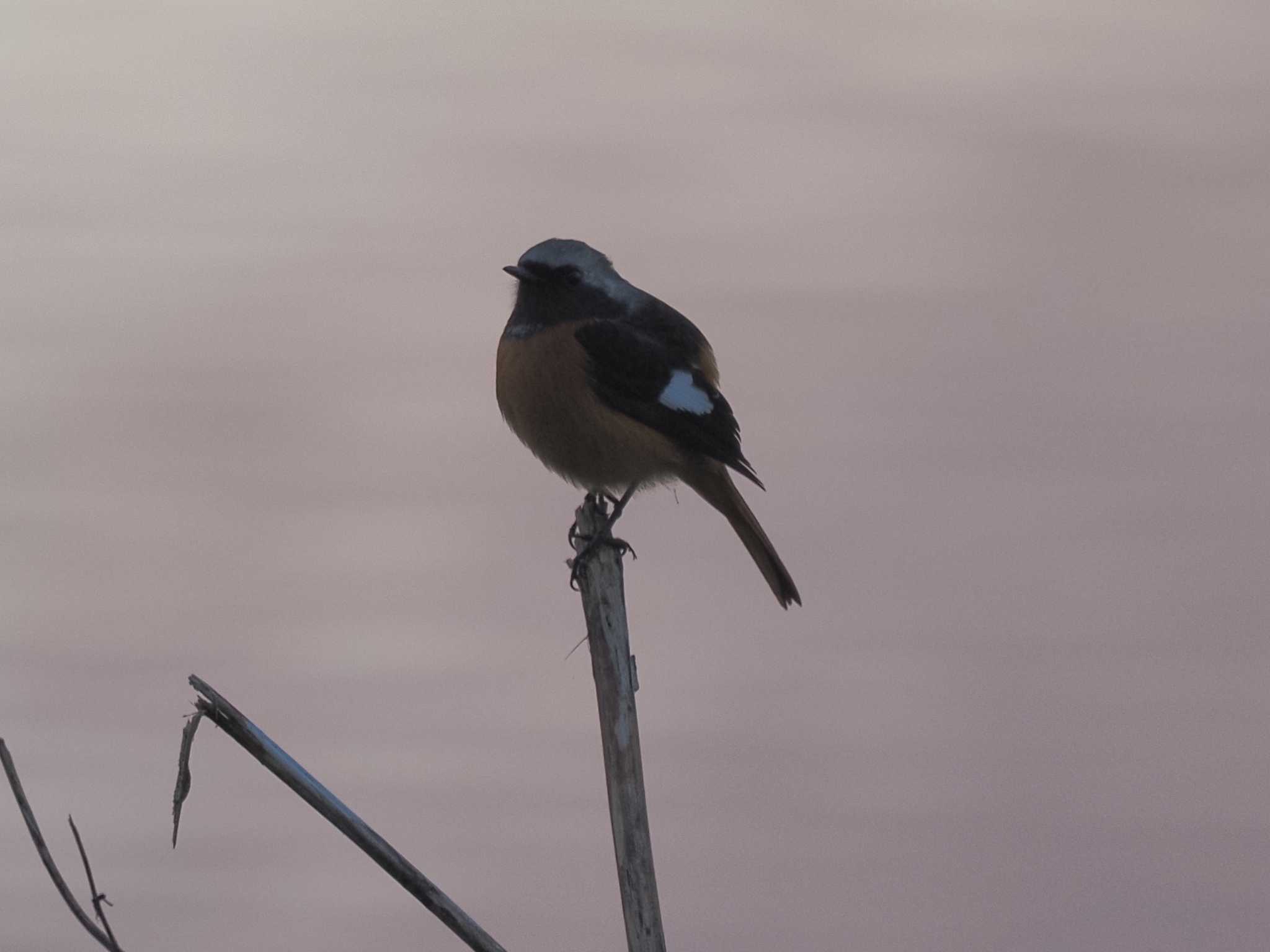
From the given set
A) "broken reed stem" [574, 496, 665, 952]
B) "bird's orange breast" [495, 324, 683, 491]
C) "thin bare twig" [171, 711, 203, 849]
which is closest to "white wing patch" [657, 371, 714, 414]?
"bird's orange breast" [495, 324, 683, 491]

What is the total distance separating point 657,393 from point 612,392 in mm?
218

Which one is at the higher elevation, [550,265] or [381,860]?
[550,265]

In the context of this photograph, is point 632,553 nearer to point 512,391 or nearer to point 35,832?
point 512,391

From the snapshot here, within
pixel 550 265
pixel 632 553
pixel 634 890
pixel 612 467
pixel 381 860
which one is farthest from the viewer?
pixel 550 265

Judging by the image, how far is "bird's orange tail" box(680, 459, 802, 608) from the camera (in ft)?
22.9

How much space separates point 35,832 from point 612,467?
3761 millimetres

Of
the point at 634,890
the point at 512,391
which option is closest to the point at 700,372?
the point at 512,391

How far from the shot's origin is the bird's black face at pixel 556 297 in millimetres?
7031

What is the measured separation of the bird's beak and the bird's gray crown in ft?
0.15

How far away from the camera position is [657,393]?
6.79 meters

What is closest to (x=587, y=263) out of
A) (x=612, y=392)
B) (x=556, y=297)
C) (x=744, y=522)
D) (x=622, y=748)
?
(x=556, y=297)

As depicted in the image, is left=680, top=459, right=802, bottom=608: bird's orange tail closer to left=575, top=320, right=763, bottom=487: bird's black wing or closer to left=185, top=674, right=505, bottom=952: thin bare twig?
left=575, top=320, right=763, bottom=487: bird's black wing

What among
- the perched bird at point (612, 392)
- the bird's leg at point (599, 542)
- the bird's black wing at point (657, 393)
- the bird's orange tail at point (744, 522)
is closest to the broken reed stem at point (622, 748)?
the bird's leg at point (599, 542)

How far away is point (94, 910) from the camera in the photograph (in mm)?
3301
